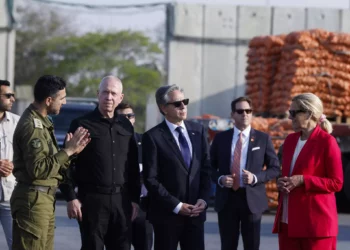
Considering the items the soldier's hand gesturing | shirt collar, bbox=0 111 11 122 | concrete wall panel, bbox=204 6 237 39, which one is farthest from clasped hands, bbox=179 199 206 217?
concrete wall panel, bbox=204 6 237 39

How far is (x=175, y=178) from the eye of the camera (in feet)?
27.8

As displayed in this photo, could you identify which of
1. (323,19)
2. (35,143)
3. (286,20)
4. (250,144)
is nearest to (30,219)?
(35,143)

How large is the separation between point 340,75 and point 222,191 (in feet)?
29.8

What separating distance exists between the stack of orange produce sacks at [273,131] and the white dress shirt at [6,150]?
8.51 meters

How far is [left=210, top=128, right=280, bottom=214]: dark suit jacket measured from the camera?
9.84m

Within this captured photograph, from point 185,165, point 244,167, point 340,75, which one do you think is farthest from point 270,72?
point 185,165

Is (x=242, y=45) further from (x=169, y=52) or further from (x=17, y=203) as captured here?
(x=17, y=203)

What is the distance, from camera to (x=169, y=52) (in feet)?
97.2

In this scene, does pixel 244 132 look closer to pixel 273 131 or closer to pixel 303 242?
pixel 303 242

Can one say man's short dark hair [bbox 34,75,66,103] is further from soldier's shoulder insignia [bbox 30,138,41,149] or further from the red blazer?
the red blazer

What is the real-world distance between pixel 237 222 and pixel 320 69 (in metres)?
9.12

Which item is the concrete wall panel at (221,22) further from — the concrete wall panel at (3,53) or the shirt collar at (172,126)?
the shirt collar at (172,126)

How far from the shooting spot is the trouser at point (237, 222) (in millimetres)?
9789

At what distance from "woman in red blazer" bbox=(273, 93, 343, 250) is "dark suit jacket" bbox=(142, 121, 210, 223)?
0.78 meters
